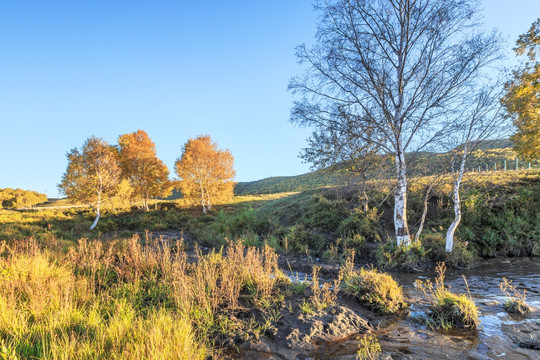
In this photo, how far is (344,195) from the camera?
730 inches

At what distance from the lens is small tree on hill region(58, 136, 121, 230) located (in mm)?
23859

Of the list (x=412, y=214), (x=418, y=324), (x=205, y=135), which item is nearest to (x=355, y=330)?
(x=418, y=324)

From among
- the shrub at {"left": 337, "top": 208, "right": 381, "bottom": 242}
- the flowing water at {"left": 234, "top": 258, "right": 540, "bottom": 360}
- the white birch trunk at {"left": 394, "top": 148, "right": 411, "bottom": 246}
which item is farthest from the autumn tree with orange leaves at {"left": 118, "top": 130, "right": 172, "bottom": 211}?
the flowing water at {"left": 234, "top": 258, "right": 540, "bottom": 360}

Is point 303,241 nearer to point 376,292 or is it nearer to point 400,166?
point 400,166

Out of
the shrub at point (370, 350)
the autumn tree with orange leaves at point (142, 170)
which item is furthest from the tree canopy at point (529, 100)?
the autumn tree with orange leaves at point (142, 170)

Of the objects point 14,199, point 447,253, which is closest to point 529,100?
point 447,253

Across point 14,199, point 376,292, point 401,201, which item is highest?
point 14,199

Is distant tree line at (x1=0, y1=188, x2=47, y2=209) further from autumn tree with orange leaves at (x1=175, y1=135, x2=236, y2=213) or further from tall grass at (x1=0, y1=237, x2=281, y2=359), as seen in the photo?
tall grass at (x1=0, y1=237, x2=281, y2=359)

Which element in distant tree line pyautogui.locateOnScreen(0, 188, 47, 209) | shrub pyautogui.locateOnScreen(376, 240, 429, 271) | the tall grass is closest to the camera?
the tall grass

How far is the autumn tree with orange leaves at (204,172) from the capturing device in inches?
1219

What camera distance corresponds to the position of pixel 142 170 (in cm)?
3306

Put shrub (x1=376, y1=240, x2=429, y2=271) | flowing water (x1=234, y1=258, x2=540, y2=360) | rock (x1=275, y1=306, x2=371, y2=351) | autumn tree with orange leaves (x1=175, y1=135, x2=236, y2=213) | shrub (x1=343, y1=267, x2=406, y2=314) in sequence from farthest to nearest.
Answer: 1. autumn tree with orange leaves (x1=175, y1=135, x2=236, y2=213)
2. shrub (x1=376, y1=240, x2=429, y2=271)
3. shrub (x1=343, y1=267, x2=406, y2=314)
4. rock (x1=275, y1=306, x2=371, y2=351)
5. flowing water (x1=234, y1=258, x2=540, y2=360)

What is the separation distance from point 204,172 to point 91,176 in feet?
35.5

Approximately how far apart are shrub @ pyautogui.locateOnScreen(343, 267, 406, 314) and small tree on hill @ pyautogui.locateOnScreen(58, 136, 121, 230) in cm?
2391
